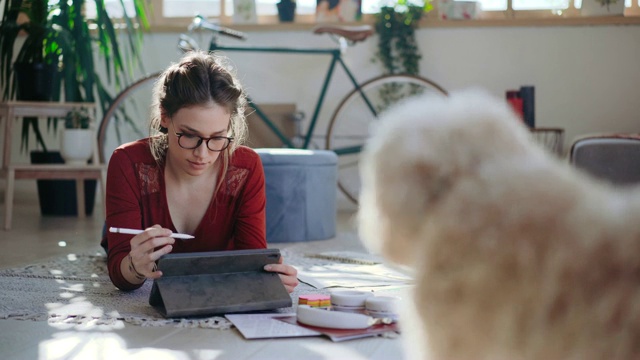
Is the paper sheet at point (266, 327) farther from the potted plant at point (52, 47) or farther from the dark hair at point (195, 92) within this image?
the potted plant at point (52, 47)

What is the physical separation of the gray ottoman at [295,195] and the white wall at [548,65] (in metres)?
1.68

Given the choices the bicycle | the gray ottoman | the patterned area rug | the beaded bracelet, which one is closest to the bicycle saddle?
the bicycle

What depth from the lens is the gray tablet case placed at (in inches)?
70.6

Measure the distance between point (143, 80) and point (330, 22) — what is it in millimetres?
1286

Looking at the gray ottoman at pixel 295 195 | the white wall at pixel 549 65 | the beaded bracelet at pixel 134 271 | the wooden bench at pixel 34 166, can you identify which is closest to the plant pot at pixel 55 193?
the wooden bench at pixel 34 166

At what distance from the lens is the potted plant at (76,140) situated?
13.5ft

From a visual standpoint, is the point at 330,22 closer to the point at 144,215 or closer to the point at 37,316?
the point at 144,215

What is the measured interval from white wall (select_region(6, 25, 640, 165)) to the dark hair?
3.03m

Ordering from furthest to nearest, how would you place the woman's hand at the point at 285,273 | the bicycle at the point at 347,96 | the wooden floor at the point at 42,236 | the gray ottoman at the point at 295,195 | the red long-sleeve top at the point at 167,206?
the bicycle at the point at 347,96 → the gray ottoman at the point at 295,195 → the wooden floor at the point at 42,236 → the red long-sleeve top at the point at 167,206 → the woman's hand at the point at 285,273

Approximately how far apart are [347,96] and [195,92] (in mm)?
2911

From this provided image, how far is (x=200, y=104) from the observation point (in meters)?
1.96

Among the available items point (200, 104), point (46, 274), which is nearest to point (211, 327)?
point (200, 104)

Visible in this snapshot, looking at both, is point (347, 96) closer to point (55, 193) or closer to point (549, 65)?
point (549, 65)

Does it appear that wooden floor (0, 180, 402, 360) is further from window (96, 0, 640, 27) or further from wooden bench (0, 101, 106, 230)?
window (96, 0, 640, 27)
